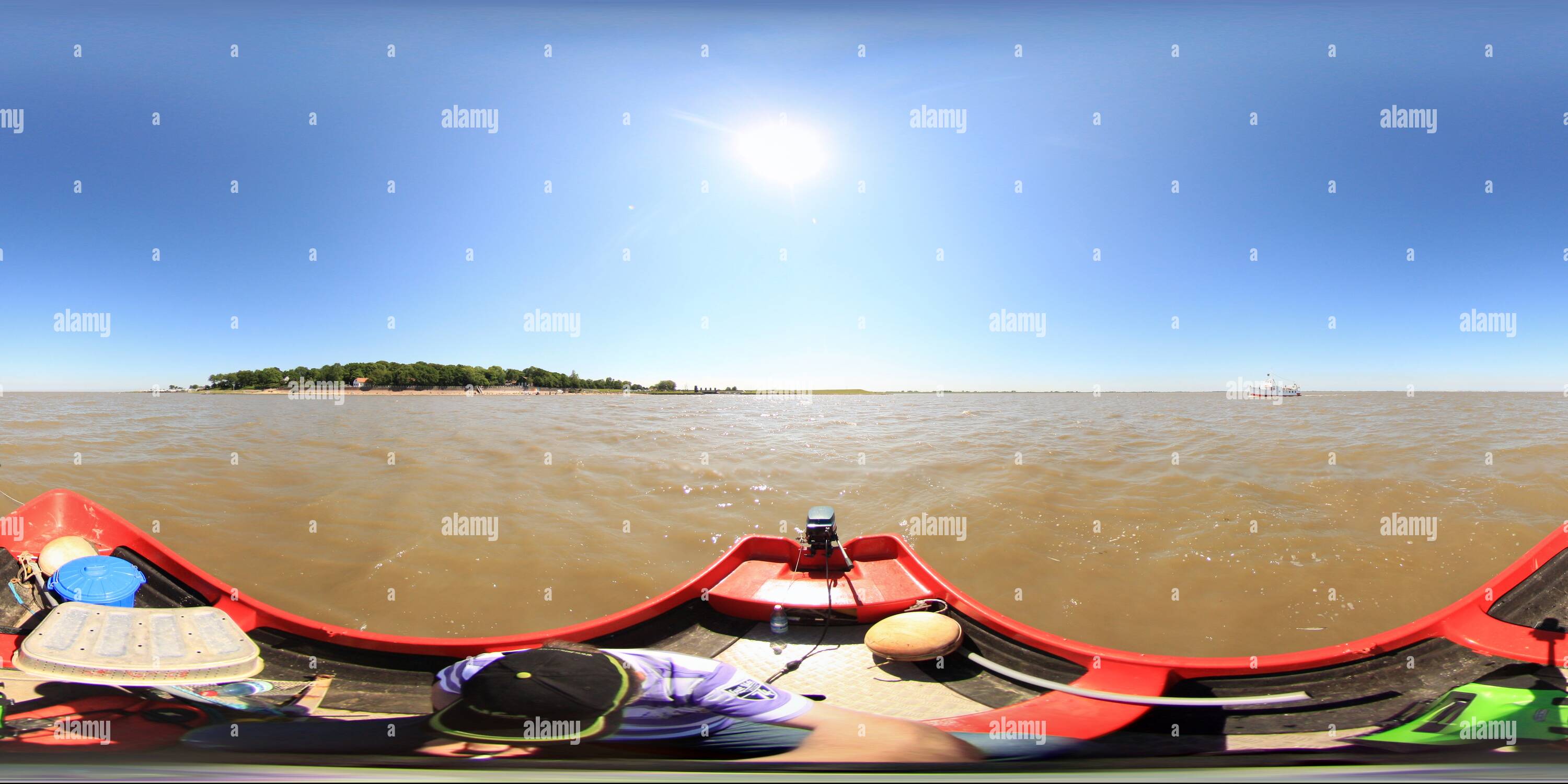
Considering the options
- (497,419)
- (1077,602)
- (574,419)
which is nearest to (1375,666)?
(1077,602)

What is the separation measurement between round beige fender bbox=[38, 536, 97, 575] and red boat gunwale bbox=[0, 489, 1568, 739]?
0.59ft

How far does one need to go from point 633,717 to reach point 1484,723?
325cm

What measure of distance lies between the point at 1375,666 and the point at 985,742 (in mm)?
2364

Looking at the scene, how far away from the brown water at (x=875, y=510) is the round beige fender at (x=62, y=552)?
1321 mm

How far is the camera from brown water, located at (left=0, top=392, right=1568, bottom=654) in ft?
14.0

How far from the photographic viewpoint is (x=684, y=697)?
1686 mm

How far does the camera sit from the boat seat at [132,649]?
1.58m

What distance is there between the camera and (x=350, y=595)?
4305mm
